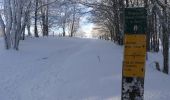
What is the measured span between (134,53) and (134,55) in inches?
1.3

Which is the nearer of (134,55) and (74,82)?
(134,55)

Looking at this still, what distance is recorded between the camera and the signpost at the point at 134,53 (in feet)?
20.7

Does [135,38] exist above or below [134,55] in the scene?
above

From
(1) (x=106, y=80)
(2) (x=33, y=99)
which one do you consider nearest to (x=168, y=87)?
(1) (x=106, y=80)

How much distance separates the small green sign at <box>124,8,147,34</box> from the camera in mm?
6312

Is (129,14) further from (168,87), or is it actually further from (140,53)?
(168,87)

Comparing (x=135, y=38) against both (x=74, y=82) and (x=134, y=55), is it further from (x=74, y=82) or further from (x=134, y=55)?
(x=74, y=82)

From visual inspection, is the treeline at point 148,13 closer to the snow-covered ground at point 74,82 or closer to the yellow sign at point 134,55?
the yellow sign at point 134,55

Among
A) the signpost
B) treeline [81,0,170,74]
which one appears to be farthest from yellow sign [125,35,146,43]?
treeline [81,0,170,74]

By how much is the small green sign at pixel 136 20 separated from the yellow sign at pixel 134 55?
0.37 feet

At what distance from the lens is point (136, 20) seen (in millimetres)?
6348

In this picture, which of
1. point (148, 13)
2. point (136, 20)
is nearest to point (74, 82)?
Answer: point (148, 13)

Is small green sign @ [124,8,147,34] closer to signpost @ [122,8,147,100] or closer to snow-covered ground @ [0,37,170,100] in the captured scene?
signpost @ [122,8,147,100]

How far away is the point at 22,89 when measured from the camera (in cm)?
1573
